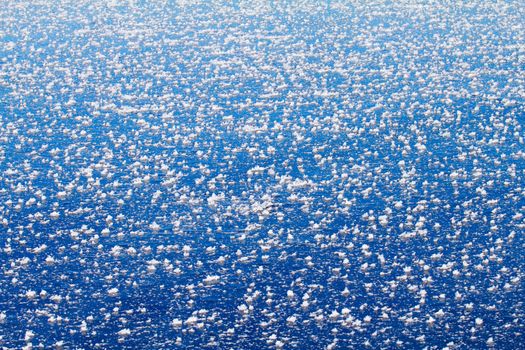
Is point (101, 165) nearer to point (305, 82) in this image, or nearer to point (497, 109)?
point (305, 82)

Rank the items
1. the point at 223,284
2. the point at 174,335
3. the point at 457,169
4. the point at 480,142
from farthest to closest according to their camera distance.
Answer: the point at 480,142 → the point at 457,169 → the point at 223,284 → the point at 174,335

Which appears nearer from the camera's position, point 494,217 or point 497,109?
point 494,217

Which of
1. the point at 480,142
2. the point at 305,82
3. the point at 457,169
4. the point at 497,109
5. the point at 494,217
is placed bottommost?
the point at 494,217

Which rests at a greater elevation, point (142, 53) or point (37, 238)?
point (142, 53)

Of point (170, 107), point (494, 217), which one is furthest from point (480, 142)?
point (170, 107)

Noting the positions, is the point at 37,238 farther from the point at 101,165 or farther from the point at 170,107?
the point at 170,107

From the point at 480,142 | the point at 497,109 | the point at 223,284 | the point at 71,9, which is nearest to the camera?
the point at 223,284
